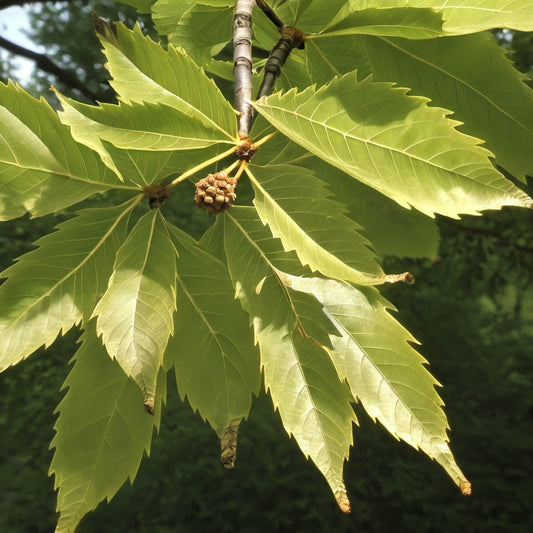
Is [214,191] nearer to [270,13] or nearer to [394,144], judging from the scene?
[394,144]

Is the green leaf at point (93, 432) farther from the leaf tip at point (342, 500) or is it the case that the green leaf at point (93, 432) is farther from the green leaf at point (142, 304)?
the leaf tip at point (342, 500)

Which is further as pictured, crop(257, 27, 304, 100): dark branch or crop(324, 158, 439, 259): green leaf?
crop(324, 158, 439, 259): green leaf

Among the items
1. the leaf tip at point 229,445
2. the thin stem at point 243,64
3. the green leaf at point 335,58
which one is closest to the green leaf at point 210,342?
the leaf tip at point 229,445

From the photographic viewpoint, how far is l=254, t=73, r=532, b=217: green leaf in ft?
1.56

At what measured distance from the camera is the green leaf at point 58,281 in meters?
0.55

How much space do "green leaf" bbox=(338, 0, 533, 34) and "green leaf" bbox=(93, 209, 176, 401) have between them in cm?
33

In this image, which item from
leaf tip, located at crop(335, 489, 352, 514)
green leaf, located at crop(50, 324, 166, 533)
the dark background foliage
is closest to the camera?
leaf tip, located at crop(335, 489, 352, 514)

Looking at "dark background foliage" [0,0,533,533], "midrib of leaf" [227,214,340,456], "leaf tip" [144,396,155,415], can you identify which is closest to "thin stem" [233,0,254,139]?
"midrib of leaf" [227,214,340,456]

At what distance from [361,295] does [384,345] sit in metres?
0.05

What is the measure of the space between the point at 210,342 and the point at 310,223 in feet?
0.52

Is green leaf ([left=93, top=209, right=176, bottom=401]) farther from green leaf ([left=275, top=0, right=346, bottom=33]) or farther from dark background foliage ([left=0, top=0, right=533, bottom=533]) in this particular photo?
dark background foliage ([left=0, top=0, right=533, bottom=533])

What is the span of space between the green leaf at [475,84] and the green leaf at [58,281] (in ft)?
1.09

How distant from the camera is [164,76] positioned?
1.78ft

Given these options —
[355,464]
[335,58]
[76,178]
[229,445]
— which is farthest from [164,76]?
[355,464]
